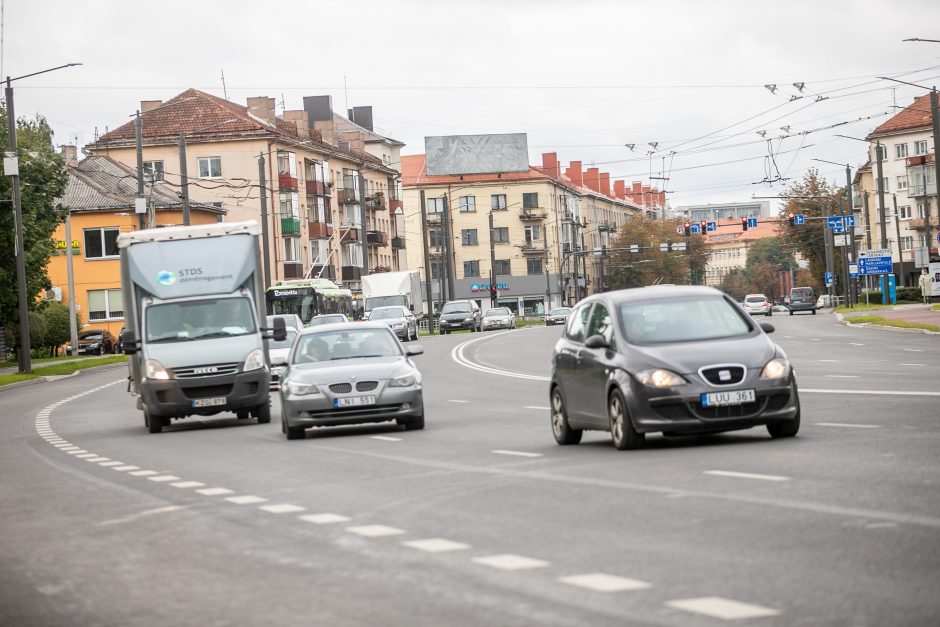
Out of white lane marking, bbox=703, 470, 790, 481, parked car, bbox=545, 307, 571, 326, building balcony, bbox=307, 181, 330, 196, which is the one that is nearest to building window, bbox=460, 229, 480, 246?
building balcony, bbox=307, 181, 330, 196

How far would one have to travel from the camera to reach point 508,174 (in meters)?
159

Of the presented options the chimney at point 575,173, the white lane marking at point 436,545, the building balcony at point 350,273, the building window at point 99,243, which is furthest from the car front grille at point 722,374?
the chimney at point 575,173

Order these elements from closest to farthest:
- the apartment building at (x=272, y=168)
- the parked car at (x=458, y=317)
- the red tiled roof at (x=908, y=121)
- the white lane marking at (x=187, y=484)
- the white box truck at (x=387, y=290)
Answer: the white lane marking at (x=187, y=484), the white box truck at (x=387, y=290), the parked car at (x=458, y=317), the apartment building at (x=272, y=168), the red tiled roof at (x=908, y=121)

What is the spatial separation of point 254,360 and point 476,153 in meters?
128

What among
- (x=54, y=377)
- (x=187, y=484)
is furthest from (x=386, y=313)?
(x=187, y=484)

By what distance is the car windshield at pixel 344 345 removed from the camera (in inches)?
885

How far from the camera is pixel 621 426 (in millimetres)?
15867

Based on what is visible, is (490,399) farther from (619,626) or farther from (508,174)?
(508,174)

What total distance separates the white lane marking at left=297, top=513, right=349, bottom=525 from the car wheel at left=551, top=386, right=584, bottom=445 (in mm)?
6096

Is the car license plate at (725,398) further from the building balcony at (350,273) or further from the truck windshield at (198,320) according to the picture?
the building balcony at (350,273)

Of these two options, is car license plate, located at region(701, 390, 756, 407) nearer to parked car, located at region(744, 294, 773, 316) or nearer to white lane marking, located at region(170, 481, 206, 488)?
white lane marking, located at region(170, 481, 206, 488)

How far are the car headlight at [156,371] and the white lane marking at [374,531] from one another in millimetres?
15571

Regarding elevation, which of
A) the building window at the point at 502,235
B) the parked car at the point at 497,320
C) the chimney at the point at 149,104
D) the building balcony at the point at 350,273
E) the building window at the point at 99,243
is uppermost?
the chimney at the point at 149,104

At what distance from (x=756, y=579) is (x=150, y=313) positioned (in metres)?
20.0
